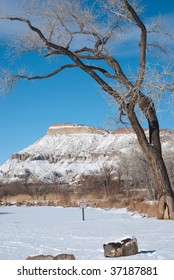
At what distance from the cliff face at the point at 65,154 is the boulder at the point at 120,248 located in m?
98.2

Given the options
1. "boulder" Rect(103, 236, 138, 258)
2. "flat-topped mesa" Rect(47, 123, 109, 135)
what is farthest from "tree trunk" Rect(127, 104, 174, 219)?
"flat-topped mesa" Rect(47, 123, 109, 135)

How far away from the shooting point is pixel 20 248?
32.0ft

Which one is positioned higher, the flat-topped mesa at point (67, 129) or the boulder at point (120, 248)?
the flat-topped mesa at point (67, 129)

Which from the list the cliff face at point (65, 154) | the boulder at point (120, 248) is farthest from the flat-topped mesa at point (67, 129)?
the boulder at point (120, 248)

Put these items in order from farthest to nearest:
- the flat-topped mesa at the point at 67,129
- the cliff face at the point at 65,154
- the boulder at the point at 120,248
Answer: the flat-topped mesa at the point at 67,129 → the cliff face at the point at 65,154 → the boulder at the point at 120,248

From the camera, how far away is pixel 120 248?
8.22 metres

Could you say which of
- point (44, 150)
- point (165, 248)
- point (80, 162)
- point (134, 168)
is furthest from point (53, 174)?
point (165, 248)

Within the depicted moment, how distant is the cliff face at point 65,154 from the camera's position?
400ft

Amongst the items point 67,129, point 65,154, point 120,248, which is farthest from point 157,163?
point 67,129

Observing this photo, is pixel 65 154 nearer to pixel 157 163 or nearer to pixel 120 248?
pixel 157 163

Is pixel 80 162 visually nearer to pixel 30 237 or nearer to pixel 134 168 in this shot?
pixel 134 168

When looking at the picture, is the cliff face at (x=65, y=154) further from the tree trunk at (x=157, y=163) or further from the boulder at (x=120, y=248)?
the boulder at (x=120, y=248)

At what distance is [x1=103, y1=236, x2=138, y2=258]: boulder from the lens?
26.7 ft
